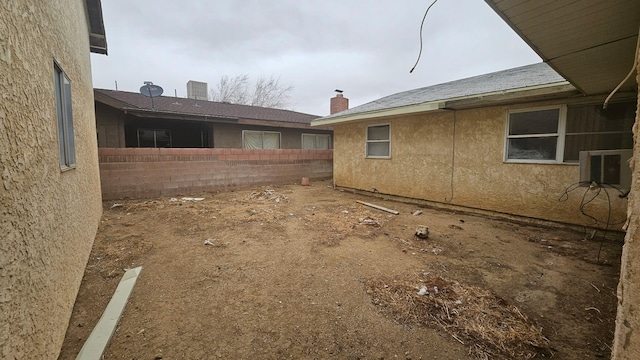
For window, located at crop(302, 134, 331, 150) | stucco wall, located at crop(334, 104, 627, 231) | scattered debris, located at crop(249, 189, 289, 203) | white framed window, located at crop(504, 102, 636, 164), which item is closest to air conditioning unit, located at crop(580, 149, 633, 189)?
stucco wall, located at crop(334, 104, 627, 231)

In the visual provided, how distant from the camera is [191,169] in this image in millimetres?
8219

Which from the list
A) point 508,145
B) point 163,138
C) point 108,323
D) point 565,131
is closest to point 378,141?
point 508,145

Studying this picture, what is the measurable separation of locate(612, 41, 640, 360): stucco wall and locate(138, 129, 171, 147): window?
43.4 feet

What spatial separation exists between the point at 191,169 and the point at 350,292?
733cm

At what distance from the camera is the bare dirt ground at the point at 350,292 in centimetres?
197

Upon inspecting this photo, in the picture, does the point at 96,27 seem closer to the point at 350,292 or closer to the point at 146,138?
the point at 146,138

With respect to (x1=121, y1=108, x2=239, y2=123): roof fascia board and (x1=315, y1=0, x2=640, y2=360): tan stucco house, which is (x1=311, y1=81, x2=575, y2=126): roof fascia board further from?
(x1=121, y1=108, x2=239, y2=123): roof fascia board

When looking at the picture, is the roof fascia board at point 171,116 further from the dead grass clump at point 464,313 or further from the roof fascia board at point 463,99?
the dead grass clump at point 464,313

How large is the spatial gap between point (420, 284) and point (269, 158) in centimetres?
805

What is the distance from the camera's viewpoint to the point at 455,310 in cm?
237

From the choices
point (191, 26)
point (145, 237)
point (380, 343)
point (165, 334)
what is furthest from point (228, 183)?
point (191, 26)

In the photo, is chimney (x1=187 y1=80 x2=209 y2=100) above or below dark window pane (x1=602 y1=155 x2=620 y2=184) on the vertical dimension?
above

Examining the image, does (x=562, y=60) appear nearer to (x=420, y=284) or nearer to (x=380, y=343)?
(x=420, y=284)

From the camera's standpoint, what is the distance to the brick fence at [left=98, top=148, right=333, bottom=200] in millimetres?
6945
